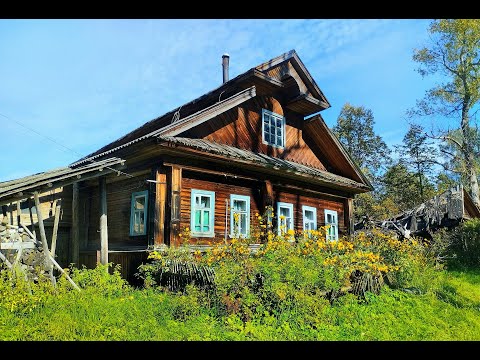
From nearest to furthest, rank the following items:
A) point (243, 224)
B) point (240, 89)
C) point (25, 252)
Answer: point (25, 252) < point (243, 224) < point (240, 89)

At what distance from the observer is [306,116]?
16984 mm

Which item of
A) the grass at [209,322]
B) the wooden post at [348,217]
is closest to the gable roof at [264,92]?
the wooden post at [348,217]

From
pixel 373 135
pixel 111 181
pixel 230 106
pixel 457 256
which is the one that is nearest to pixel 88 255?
pixel 111 181

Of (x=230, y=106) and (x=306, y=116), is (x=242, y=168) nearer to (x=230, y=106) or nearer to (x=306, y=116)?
(x=230, y=106)

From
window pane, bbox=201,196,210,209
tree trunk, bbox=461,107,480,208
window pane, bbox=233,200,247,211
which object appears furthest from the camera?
tree trunk, bbox=461,107,480,208

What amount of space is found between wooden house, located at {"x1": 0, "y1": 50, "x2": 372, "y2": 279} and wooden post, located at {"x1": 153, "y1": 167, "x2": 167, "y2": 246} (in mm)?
28

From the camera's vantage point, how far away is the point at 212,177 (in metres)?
12.2

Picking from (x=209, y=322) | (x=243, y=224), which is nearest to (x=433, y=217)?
(x=243, y=224)

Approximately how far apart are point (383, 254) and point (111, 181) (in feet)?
29.4

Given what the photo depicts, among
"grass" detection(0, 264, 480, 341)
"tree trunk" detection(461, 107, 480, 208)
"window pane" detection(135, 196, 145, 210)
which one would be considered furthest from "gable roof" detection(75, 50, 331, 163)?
"tree trunk" detection(461, 107, 480, 208)

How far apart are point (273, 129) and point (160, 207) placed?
252 inches

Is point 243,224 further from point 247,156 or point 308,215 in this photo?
point 308,215

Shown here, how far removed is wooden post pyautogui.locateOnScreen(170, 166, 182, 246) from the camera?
10.4 m

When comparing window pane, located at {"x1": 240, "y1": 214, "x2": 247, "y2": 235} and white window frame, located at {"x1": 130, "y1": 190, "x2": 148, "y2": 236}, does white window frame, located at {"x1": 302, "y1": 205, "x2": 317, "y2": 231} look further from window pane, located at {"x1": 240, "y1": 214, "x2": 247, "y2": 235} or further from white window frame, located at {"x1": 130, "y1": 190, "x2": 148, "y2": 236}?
white window frame, located at {"x1": 130, "y1": 190, "x2": 148, "y2": 236}
